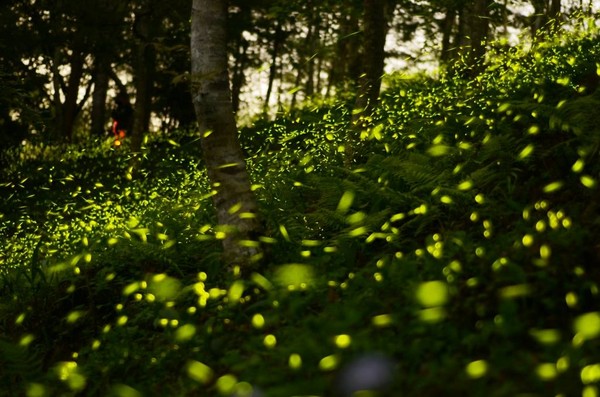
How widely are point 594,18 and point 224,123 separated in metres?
5.81

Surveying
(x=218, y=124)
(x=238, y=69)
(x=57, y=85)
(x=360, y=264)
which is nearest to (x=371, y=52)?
(x=218, y=124)

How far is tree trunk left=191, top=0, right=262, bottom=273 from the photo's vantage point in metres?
5.26

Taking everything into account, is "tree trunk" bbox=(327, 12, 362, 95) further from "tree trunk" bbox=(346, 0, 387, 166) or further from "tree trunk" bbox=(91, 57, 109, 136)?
"tree trunk" bbox=(91, 57, 109, 136)

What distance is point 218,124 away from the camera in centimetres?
530

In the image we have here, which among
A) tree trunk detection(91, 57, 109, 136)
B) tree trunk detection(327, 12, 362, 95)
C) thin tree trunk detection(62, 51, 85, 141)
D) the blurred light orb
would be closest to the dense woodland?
the blurred light orb

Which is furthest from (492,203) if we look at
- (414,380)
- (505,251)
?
(414,380)

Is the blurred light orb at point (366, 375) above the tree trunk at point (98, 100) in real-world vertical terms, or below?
above

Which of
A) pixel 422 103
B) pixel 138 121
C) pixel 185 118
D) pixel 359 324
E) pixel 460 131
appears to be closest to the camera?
pixel 359 324

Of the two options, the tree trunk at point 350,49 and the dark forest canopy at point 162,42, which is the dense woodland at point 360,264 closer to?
the dark forest canopy at point 162,42

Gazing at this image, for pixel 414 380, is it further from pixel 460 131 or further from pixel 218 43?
pixel 460 131

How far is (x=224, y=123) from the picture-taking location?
17.5ft

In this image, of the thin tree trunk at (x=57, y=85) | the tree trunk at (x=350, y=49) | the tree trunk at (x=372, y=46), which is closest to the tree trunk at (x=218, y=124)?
the tree trunk at (x=372, y=46)

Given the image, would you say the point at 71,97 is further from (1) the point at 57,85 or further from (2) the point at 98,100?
(1) the point at 57,85

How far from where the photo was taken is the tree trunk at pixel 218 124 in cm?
526
